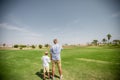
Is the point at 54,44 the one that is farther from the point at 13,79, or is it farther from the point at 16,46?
the point at 16,46

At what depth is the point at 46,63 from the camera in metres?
6.82

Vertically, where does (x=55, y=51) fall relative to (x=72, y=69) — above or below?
above

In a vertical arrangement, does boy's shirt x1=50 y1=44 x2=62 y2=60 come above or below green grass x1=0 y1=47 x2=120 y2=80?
above

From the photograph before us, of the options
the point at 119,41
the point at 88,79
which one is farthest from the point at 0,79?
the point at 119,41

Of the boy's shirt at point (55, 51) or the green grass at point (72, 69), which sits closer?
the boy's shirt at point (55, 51)

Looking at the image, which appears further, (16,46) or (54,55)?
(16,46)

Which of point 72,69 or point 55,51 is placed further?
point 72,69

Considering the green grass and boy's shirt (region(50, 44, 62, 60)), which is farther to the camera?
the green grass

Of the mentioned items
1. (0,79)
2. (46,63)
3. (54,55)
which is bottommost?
(0,79)

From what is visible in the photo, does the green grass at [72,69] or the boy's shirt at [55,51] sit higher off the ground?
the boy's shirt at [55,51]

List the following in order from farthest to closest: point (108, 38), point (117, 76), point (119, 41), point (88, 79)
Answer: point (108, 38), point (119, 41), point (117, 76), point (88, 79)

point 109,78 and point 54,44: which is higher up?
point 54,44

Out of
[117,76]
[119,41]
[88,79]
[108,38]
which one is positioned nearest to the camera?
[88,79]

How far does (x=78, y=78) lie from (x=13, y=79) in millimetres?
3915
